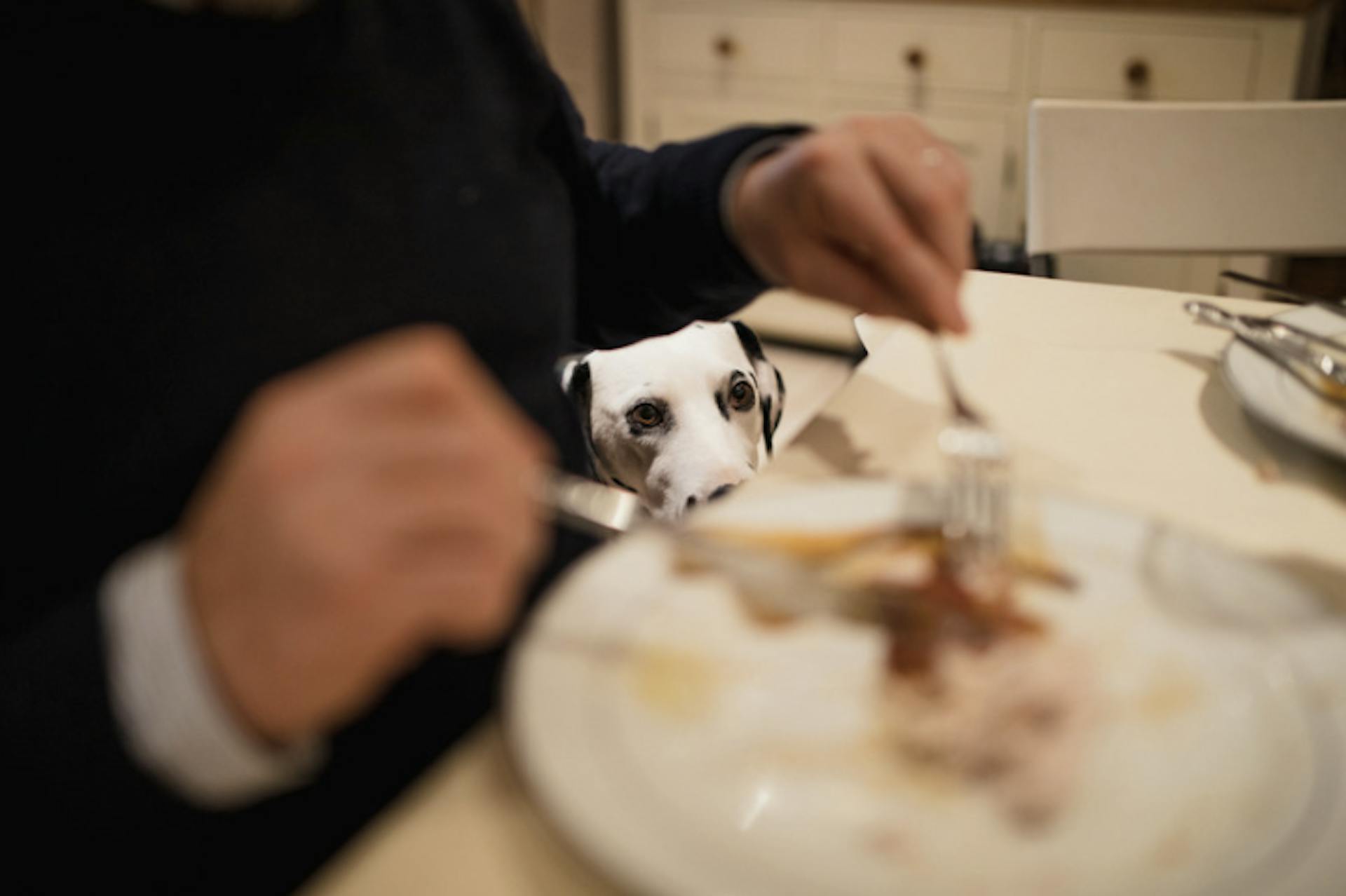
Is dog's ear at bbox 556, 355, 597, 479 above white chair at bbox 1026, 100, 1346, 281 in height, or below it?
below

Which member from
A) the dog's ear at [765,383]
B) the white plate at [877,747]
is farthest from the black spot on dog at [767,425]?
the white plate at [877,747]

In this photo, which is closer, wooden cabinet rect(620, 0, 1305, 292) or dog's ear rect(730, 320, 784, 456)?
dog's ear rect(730, 320, 784, 456)

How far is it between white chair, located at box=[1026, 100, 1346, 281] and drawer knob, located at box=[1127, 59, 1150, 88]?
1.08m

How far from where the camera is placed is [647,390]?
1.16 metres

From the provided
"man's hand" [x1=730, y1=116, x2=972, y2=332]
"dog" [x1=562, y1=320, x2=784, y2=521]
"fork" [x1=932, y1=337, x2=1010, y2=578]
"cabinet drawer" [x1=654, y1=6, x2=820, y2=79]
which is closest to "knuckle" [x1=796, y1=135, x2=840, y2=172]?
"man's hand" [x1=730, y1=116, x2=972, y2=332]

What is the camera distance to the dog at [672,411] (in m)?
1.15

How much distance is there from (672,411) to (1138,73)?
Result: 1437mm

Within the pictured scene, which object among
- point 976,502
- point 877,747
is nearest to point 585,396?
point 976,502

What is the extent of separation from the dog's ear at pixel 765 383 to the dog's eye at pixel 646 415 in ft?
0.44

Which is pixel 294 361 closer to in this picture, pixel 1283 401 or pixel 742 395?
pixel 1283 401

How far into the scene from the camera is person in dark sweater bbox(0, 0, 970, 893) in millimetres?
320

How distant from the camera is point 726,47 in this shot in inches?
98.2

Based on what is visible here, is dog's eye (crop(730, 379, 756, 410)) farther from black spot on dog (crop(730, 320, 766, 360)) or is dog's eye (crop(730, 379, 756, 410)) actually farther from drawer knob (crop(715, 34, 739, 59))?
drawer knob (crop(715, 34, 739, 59))

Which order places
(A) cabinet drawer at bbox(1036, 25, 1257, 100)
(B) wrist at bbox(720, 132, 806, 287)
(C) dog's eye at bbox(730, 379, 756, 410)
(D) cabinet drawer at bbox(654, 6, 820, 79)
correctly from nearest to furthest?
(B) wrist at bbox(720, 132, 806, 287)
(C) dog's eye at bbox(730, 379, 756, 410)
(A) cabinet drawer at bbox(1036, 25, 1257, 100)
(D) cabinet drawer at bbox(654, 6, 820, 79)
